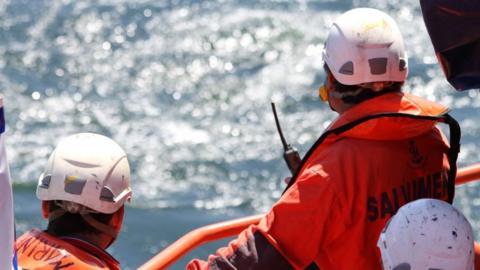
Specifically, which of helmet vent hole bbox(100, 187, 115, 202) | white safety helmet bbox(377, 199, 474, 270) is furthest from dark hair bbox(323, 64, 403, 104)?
helmet vent hole bbox(100, 187, 115, 202)

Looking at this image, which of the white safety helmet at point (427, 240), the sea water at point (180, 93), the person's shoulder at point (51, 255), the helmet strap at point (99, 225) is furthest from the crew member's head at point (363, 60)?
the sea water at point (180, 93)

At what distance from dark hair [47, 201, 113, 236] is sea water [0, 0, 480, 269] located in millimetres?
6580

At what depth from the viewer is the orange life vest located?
381 centimetres

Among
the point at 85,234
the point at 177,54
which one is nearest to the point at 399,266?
the point at 85,234

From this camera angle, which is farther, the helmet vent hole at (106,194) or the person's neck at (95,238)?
the helmet vent hole at (106,194)

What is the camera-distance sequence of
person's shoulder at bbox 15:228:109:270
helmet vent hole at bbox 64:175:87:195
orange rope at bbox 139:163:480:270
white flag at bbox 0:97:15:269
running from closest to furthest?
white flag at bbox 0:97:15:269
person's shoulder at bbox 15:228:109:270
helmet vent hole at bbox 64:175:87:195
orange rope at bbox 139:163:480:270

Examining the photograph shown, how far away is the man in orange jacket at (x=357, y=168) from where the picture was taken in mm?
3857

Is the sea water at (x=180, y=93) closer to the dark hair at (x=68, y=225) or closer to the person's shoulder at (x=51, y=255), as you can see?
the dark hair at (x=68, y=225)

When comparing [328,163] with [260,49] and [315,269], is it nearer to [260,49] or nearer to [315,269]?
[315,269]

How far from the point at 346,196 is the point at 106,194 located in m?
0.80

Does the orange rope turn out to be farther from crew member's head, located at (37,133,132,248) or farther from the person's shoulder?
the person's shoulder

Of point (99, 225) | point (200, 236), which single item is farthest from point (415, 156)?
point (99, 225)

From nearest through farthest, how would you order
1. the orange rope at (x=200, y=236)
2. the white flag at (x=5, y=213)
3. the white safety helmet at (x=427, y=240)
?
the white flag at (x=5, y=213)
the white safety helmet at (x=427, y=240)
the orange rope at (x=200, y=236)

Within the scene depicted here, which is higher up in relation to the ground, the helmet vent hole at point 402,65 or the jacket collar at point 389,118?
the helmet vent hole at point 402,65
